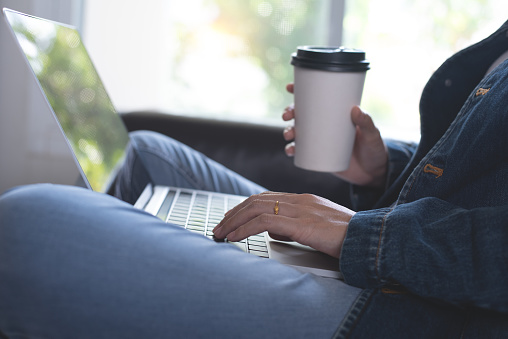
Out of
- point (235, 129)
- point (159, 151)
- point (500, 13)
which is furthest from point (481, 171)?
point (500, 13)

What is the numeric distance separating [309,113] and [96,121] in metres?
0.49

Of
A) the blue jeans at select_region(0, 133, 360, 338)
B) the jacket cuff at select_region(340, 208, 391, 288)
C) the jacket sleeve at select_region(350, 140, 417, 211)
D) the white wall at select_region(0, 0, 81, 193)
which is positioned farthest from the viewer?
the white wall at select_region(0, 0, 81, 193)

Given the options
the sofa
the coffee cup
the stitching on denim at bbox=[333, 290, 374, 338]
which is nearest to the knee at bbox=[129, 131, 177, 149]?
the sofa

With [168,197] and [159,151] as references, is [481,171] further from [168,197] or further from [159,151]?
[159,151]

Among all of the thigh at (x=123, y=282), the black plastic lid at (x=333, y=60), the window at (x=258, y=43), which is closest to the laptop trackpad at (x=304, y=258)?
the thigh at (x=123, y=282)

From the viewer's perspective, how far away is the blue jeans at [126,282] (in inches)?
21.5

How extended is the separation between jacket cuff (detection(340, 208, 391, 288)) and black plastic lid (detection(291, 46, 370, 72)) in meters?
0.31

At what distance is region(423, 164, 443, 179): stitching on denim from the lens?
838 millimetres

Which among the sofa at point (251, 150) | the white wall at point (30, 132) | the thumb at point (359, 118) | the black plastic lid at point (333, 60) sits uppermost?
the black plastic lid at point (333, 60)

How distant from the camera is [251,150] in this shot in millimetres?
1606

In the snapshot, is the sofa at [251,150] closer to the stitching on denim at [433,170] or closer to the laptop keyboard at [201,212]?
the laptop keyboard at [201,212]

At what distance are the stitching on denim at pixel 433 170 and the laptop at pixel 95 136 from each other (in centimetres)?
21

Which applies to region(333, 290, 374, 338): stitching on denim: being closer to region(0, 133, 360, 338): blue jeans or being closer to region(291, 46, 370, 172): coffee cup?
region(0, 133, 360, 338): blue jeans

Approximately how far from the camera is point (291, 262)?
778mm
